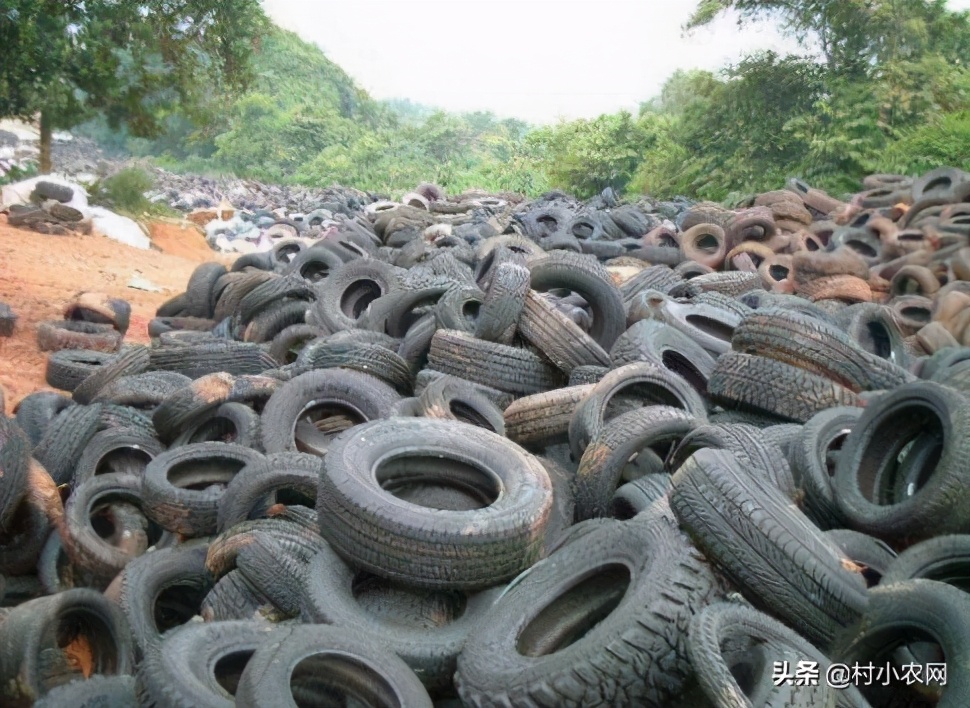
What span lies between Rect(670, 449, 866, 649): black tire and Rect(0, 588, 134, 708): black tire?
Result: 2235 mm

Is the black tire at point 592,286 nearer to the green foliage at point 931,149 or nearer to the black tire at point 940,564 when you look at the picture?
the black tire at point 940,564

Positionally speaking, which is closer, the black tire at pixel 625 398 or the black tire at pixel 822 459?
the black tire at pixel 822 459

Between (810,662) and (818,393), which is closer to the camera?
(810,662)

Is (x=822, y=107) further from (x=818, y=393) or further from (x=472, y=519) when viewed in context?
(x=472, y=519)

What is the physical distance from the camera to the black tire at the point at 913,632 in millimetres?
2336

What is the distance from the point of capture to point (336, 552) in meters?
3.08

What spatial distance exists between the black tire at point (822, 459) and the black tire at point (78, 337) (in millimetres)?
6605

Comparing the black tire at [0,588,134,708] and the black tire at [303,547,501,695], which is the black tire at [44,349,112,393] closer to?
the black tire at [0,588,134,708]

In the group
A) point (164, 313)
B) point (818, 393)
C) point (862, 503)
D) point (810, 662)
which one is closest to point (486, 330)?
point (818, 393)

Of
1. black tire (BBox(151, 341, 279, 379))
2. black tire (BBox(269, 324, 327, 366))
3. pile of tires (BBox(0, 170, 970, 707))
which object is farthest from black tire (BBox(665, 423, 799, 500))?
black tire (BBox(269, 324, 327, 366))

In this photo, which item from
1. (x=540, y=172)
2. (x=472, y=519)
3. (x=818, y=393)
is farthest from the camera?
(x=540, y=172)

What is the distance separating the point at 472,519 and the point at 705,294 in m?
4.51

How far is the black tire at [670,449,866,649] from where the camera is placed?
246 cm

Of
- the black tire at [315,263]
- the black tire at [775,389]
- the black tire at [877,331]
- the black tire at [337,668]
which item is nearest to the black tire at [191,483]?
the black tire at [337,668]
